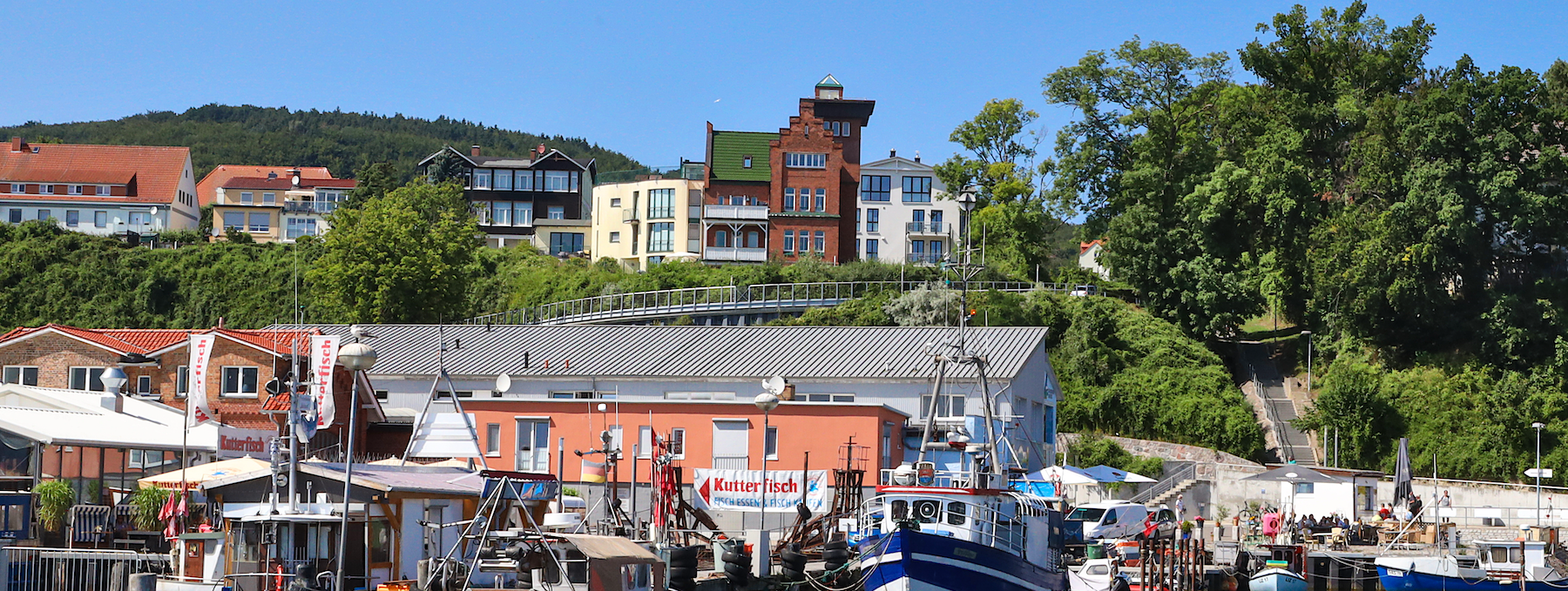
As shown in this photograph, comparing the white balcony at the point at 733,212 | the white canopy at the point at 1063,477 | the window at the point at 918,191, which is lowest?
the white canopy at the point at 1063,477

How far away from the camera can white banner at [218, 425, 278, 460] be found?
113 feet

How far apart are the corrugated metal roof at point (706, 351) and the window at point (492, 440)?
268 inches

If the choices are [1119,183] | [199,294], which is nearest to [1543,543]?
[1119,183]

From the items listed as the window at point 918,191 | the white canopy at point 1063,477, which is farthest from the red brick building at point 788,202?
the white canopy at point 1063,477

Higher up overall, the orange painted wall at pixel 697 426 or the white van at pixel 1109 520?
the orange painted wall at pixel 697 426

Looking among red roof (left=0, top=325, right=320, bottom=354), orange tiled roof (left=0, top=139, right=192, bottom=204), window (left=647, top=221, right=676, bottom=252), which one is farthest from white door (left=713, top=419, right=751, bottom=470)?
orange tiled roof (left=0, top=139, right=192, bottom=204)

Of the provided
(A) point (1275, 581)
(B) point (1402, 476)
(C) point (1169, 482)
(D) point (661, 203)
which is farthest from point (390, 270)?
(A) point (1275, 581)

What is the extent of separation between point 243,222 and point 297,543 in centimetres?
8958

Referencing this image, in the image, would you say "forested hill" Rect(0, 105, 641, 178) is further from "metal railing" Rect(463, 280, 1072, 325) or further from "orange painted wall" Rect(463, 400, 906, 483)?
"orange painted wall" Rect(463, 400, 906, 483)

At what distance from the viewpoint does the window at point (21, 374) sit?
43406 mm

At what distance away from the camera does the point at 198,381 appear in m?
37.0

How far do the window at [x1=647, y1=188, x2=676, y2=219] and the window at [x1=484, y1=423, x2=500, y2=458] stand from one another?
43174 millimetres

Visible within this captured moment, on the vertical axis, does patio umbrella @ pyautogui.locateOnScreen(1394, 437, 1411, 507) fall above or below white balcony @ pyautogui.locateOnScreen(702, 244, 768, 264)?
below

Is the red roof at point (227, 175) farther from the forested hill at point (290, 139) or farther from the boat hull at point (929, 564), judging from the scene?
the boat hull at point (929, 564)
